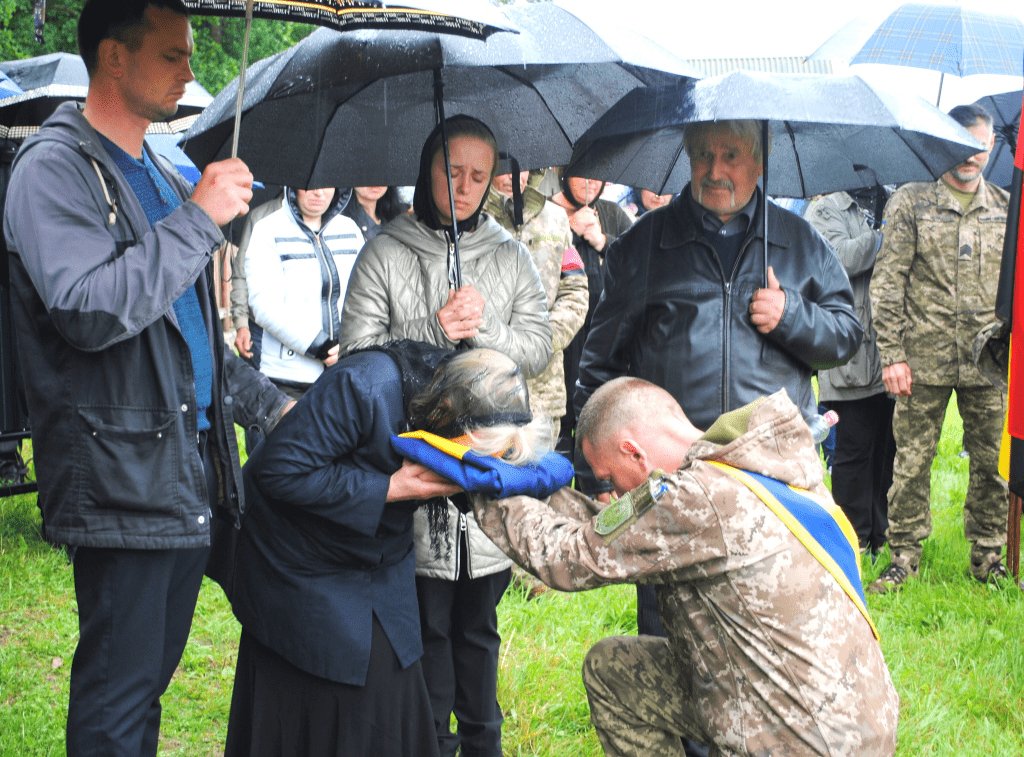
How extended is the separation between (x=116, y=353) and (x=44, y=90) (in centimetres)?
375

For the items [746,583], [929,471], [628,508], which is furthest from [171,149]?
[746,583]

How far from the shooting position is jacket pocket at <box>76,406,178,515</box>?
7.24ft

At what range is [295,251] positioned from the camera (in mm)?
5074

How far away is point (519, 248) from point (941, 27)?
9.01 ft

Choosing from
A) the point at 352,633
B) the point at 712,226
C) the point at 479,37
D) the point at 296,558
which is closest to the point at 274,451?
the point at 296,558

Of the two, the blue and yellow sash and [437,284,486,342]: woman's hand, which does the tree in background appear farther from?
the blue and yellow sash

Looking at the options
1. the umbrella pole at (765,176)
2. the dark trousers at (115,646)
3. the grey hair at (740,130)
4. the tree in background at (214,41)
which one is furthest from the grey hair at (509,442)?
the tree in background at (214,41)

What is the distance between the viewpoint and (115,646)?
228cm

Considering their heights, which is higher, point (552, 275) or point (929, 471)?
point (552, 275)

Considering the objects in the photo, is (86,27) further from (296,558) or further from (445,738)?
(445,738)

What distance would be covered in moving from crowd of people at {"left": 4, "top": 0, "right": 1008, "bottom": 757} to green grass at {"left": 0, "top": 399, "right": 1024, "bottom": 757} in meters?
0.66

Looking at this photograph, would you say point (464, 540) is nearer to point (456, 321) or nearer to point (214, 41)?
point (456, 321)

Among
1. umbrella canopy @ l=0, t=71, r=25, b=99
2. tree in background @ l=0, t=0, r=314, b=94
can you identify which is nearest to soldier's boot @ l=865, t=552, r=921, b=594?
umbrella canopy @ l=0, t=71, r=25, b=99

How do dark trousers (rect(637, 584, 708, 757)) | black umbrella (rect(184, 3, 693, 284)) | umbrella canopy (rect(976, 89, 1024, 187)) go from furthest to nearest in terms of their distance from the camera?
umbrella canopy (rect(976, 89, 1024, 187))
dark trousers (rect(637, 584, 708, 757))
black umbrella (rect(184, 3, 693, 284))
